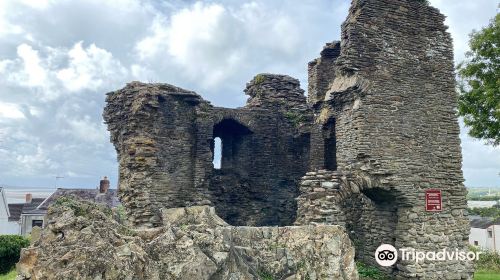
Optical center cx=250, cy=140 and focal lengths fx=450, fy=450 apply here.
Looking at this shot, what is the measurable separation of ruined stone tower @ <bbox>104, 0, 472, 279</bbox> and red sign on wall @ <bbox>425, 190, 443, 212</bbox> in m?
0.17

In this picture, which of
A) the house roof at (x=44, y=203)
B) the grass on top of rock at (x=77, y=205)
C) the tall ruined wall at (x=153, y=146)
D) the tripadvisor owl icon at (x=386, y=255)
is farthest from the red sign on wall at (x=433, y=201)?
the house roof at (x=44, y=203)

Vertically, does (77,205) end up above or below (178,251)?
above

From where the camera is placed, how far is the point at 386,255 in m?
12.8

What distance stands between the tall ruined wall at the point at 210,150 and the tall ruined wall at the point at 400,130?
4.83m

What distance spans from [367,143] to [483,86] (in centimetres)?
1051

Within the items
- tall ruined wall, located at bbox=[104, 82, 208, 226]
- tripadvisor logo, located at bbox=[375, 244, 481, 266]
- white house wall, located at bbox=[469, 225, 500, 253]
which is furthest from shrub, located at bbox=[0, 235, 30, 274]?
white house wall, located at bbox=[469, 225, 500, 253]

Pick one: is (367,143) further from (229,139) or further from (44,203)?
(44,203)

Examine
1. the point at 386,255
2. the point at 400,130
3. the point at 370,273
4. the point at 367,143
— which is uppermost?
the point at 400,130

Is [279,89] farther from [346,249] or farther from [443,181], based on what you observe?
[346,249]

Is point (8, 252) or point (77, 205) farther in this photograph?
point (8, 252)

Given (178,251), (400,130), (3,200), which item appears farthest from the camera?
(3,200)

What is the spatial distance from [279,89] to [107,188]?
18875 millimetres

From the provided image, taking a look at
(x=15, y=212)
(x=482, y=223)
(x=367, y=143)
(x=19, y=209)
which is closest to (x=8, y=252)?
(x=367, y=143)

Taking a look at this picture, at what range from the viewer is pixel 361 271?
1251 centimetres
